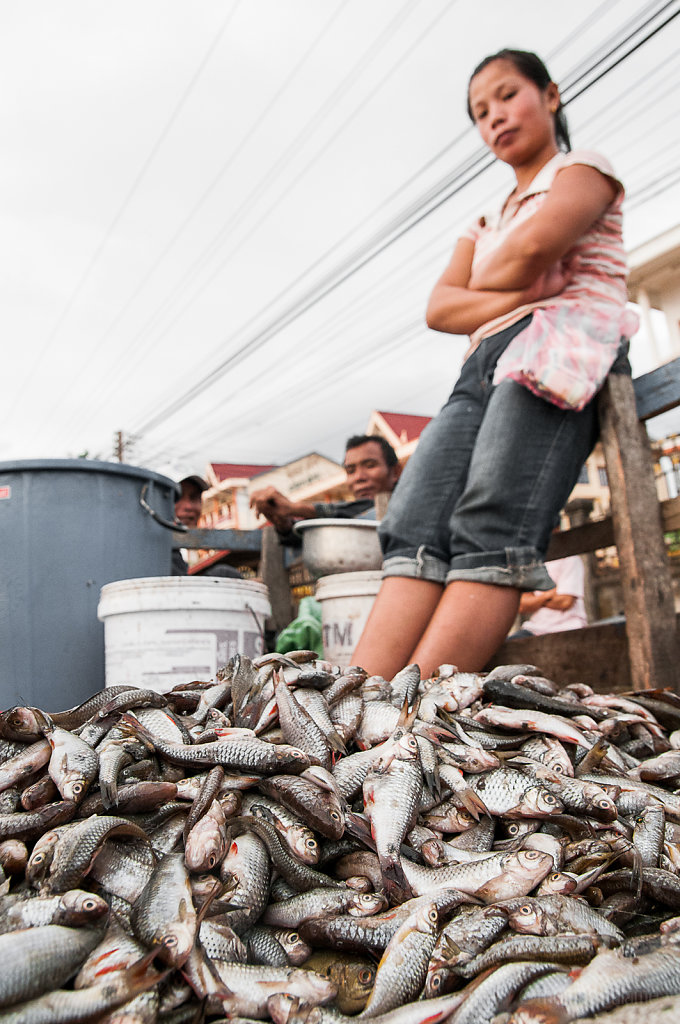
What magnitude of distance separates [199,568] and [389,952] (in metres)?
5.68

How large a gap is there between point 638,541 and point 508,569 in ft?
2.14

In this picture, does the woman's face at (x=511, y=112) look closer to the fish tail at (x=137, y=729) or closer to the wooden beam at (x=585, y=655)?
the wooden beam at (x=585, y=655)

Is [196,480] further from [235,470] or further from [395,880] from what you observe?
[235,470]

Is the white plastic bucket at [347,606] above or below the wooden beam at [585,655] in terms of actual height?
above

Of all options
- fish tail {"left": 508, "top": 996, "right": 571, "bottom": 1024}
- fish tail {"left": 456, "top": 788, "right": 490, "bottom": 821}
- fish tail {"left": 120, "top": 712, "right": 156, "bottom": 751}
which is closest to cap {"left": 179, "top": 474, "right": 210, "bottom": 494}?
fish tail {"left": 120, "top": 712, "right": 156, "bottom": 751}

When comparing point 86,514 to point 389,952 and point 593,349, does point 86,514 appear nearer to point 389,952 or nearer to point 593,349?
point 593,349

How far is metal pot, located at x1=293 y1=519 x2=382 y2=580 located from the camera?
4.83 metres

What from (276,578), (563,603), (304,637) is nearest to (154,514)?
(304,637)

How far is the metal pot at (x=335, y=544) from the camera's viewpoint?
4828 mm

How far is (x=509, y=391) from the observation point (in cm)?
326

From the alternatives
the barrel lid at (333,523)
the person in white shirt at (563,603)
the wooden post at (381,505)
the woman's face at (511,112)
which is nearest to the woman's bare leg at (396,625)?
the barrel lid at (333,523)

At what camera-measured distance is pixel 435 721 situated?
2.40 m

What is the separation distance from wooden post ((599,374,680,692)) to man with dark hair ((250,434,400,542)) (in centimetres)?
293

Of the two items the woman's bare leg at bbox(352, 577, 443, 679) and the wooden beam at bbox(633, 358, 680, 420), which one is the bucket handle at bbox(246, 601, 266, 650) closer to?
the woman's bare leg at bbox(352, 577, 443, 679)
